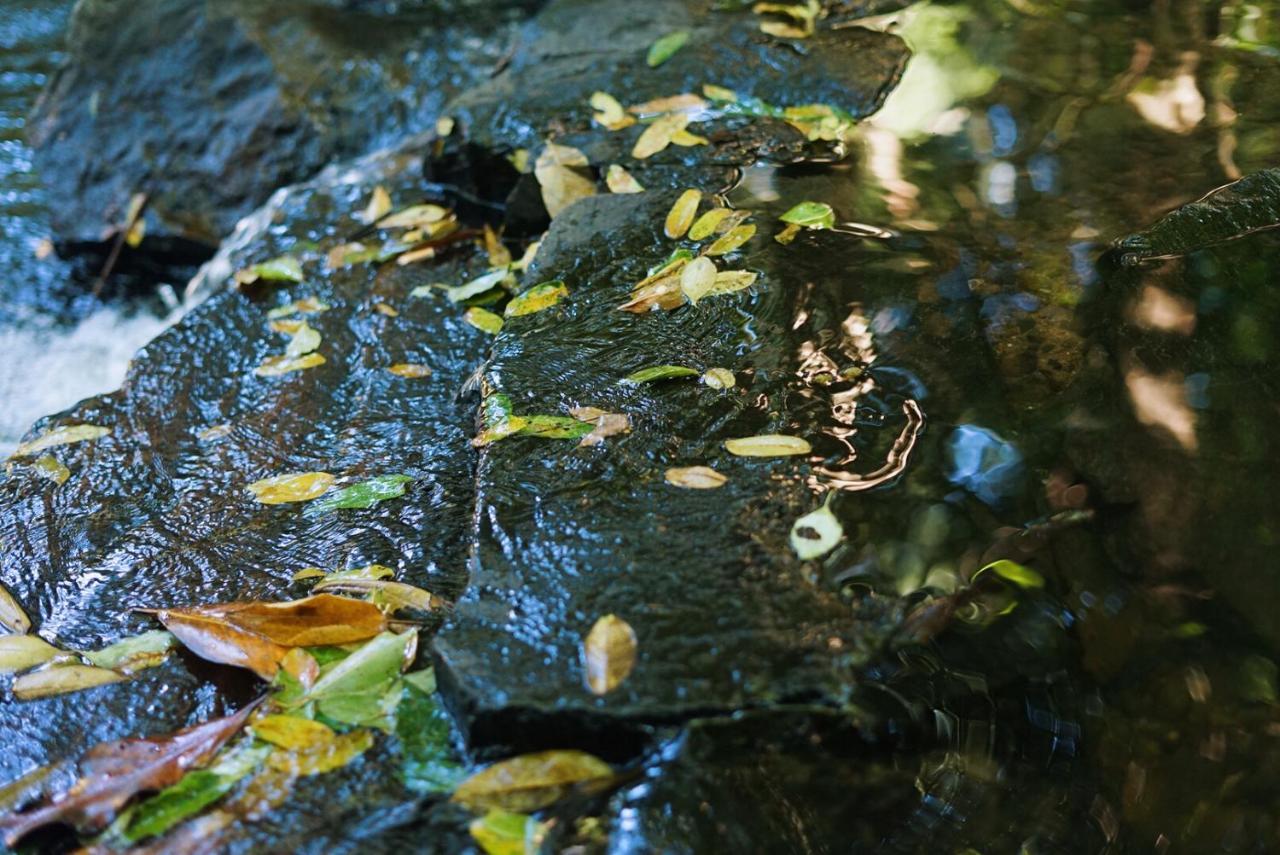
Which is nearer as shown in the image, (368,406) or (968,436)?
(968,436)

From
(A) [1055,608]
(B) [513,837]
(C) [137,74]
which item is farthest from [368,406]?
(C) [137,74]

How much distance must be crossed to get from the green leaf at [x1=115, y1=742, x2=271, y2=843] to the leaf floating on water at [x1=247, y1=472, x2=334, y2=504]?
0.63m

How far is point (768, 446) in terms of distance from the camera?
1.65 metres

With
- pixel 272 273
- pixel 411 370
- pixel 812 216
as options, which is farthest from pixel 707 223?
pixel 272 273

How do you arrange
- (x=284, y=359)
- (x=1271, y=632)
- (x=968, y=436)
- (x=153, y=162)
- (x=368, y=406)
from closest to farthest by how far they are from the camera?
1. (x=1271, y=632)
2. (x=968, y=436)
3. (x=368, y=406)
4. (x=284, y=359)
5. (x=153, y=162)

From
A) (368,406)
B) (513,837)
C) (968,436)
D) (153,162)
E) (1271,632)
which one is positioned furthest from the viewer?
(153,162)

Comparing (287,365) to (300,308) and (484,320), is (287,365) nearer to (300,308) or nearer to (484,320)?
(300,308)

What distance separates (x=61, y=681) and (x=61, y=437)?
834mm

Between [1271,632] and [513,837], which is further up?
[513,837]

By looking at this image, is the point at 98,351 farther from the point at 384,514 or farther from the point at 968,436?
the point at 968,436

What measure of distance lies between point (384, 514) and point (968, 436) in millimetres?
1013

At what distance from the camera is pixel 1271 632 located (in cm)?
141

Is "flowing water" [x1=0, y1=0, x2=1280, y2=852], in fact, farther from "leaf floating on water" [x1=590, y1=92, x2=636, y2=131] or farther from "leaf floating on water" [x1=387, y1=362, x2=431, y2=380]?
"leaf floating on water" [x1=387, y1=362, x2=431, y2=380]

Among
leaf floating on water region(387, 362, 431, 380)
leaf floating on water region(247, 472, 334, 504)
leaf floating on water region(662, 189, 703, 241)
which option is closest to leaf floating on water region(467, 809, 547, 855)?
leaf floating on water region(247, 472, 334, 504)
